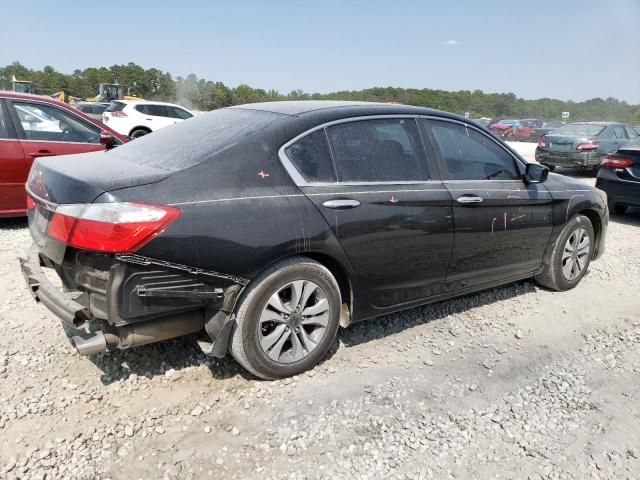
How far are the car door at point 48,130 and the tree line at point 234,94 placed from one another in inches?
2034

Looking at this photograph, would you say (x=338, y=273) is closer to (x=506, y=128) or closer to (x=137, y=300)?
(x=137, y=300)

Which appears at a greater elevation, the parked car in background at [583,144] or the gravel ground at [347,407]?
the parked car in background at [583,144]

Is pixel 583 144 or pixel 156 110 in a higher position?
pixel 156 110

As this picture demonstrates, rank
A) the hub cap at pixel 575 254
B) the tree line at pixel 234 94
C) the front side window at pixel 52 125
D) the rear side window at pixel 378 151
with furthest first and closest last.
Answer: the tree line at pixel 234 94
the front side window at pixel 52 125
the hub cap at pixel 575 254
the rear side window at pixel 378 151

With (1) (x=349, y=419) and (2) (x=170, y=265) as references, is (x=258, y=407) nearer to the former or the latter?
(1) (x=349, y=419)

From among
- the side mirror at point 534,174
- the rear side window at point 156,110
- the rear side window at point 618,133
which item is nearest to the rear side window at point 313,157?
the side mirror at point 534,174

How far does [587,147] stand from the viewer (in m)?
13.1

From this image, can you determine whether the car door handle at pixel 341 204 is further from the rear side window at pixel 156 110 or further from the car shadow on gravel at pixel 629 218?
the rear side window at pixel 156 110

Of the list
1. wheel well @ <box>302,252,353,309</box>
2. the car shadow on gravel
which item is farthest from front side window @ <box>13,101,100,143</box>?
the car shadow on gravel

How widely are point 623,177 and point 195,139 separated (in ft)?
23.8

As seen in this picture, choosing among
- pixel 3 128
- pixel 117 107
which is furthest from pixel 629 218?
pixel 117 107

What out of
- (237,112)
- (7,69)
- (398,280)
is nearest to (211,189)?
(237,112)

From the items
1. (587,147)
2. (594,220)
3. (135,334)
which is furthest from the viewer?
(587,147)

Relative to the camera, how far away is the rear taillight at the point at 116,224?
240 cm
